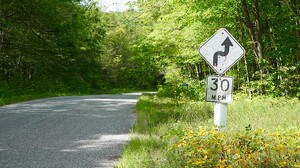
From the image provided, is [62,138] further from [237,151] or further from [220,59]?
[237,151]

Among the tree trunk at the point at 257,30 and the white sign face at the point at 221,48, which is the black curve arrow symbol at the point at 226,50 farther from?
the tree trunk at the point at 257,30

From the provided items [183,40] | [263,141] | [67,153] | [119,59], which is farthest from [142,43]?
[119,59]

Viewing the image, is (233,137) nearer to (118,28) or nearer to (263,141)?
(263,141)

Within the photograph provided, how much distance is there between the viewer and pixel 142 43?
64.4 feet

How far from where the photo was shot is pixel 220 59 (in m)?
4.97

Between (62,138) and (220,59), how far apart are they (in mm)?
4211

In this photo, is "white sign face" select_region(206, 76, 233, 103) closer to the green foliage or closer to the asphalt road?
the green foliage

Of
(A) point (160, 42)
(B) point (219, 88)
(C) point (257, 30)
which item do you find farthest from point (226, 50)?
(A) point (160, 42)

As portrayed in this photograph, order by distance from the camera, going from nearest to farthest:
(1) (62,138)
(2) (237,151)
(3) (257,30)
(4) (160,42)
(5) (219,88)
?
(2) (237,151) < (5) (219,88) < (1) (62,138) < (3) (257,30) < (4) (160,42)

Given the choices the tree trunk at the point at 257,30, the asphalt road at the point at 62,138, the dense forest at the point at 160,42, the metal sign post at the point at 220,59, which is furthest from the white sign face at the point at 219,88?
the tree trunk at the point at 257,30

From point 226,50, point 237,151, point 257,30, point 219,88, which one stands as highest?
point 257,30

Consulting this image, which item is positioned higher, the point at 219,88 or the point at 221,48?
the point at 221,48

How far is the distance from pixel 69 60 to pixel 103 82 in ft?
40.7

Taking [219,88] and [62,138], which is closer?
[219,88]
